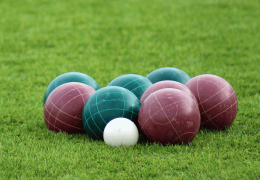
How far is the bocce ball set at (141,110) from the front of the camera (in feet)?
17.0

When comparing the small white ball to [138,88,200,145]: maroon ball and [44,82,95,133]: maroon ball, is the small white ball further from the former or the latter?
[44,82,95,133]: maroon ball

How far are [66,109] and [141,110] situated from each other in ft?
4.70

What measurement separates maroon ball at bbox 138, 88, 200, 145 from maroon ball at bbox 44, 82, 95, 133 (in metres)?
1.25

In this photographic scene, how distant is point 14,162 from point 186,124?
9.24 feet

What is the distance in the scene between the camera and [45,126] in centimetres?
654

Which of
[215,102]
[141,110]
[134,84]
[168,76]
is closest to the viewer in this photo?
[141,110]

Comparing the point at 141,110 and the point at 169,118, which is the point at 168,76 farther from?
the point at 169,118

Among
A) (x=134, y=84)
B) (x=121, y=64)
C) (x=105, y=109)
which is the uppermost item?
(x=134, y=84)

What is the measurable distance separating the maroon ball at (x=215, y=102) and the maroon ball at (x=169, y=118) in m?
0.71

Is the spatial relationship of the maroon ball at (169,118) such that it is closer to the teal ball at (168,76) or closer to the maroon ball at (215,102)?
the maroon ball at (215,102)

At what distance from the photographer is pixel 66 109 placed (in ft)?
19.0

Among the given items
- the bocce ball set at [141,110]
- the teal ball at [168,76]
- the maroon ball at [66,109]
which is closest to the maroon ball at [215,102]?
the bocce ball set at [141,110]

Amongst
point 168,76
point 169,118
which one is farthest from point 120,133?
point 168,76

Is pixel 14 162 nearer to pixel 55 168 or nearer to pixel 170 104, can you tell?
pixel 55 168
